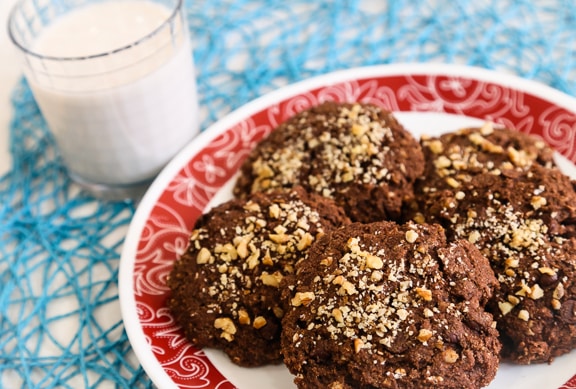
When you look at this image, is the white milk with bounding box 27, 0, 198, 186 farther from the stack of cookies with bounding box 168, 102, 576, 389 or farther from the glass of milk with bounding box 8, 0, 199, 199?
the stack of cookies with bounding box 168, 102, 576, 389

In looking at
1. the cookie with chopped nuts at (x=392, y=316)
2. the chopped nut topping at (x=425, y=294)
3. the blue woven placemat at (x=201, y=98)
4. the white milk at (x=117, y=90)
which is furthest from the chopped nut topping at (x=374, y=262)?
the white milk at (x=117, y=90)

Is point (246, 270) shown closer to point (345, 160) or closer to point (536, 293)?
point (345, 160)

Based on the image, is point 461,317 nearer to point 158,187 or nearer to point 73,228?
point 158,187

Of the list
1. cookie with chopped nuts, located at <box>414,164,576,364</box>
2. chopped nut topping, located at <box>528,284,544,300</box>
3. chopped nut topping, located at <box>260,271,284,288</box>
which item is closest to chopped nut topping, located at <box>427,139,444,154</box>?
cookie with chopped nuts, located at <box>414,164,576,364</box>

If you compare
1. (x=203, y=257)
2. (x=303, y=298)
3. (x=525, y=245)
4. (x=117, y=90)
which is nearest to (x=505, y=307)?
(x=525, y=245)

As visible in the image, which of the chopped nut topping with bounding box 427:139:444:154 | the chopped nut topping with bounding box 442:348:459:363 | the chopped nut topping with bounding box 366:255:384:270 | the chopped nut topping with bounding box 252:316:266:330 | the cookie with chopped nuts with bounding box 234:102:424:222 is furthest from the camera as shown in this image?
the chopped nut topping with bounding box 427:139:444:154

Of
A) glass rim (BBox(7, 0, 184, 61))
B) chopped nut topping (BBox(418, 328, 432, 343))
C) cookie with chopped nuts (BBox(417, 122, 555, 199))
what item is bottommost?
chopped nut topping (BBox(418, 328, 432, 343))

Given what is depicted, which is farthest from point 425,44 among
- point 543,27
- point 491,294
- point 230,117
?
point 491,294
